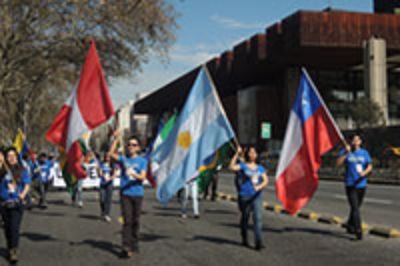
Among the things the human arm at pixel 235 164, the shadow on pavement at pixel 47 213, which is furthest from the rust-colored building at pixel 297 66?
the human arm at pixel 235 164

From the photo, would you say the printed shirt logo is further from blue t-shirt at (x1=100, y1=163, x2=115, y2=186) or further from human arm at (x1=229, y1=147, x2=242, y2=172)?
blue t-shirt at (x1=100, y1=163, x2=115, y2=186)

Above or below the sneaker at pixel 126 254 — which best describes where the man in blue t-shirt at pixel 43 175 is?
above

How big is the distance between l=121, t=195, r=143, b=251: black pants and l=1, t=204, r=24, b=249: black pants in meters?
1.50

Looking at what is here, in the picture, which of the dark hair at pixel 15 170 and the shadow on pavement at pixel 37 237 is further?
the shadow on pavement at pixel 37 237

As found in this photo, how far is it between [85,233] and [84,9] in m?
12.3

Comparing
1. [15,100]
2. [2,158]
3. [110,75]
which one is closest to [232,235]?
[2,158]

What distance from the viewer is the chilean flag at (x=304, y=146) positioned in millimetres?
9312

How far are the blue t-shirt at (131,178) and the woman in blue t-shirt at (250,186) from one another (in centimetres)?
141

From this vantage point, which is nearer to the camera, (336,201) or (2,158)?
(2,158)

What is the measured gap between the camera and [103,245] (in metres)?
9.30

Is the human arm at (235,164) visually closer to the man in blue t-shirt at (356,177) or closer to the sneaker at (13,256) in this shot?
the man in blue t-shirt at (356,177)

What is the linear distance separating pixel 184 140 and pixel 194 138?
182 millimetres

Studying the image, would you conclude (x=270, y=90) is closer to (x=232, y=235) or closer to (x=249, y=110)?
(x=249, y=110)

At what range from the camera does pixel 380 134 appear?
33062mm
